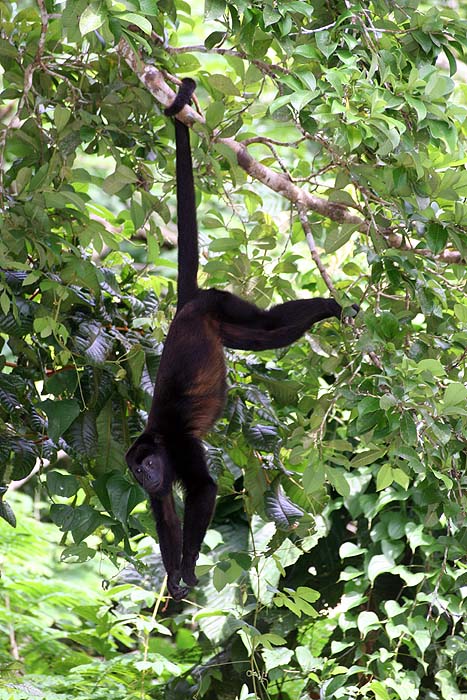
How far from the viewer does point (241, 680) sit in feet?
14.4

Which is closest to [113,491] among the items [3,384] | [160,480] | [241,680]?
[160,480]

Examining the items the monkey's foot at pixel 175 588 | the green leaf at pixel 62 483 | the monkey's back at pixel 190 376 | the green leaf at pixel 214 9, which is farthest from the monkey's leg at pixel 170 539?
the green leaf at pixel 214 9

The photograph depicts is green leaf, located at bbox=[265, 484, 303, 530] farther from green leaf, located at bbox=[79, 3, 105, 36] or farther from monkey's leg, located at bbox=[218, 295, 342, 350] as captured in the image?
green leaf, located at bbox=[79, 3, 105, 36]

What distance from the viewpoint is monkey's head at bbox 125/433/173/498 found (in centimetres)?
313

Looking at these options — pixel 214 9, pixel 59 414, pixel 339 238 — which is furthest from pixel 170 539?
pixel 214 9

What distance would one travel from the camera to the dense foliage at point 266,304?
2.59 metres

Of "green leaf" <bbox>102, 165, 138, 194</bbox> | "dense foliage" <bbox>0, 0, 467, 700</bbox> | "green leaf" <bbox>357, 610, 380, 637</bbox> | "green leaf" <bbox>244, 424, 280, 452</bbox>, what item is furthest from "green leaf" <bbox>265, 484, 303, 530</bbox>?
"green leaf" <bbox>102, 165, 138, 194</bbox>

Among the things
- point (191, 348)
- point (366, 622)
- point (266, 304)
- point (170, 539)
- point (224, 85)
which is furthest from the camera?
point (366, 622)

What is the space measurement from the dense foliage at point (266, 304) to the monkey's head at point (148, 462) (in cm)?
11

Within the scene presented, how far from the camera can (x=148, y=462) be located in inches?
123

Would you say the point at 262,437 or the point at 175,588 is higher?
the point at 262,437

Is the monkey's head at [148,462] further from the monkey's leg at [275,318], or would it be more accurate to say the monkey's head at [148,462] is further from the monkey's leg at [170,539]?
the monkey's leg at [275,318]

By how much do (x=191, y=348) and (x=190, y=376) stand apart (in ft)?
0.35

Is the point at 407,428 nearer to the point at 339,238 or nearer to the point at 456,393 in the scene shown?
the point at 456,393
